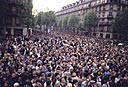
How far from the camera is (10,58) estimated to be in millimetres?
16203

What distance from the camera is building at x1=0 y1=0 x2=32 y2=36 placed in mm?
52812

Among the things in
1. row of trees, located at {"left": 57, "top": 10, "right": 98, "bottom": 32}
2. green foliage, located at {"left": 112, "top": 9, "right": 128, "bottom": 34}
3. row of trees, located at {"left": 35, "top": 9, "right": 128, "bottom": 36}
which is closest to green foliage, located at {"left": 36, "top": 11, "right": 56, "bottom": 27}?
row of trees, located at {"left": 35, "top": 9, "right": 128, "bottom": 36}

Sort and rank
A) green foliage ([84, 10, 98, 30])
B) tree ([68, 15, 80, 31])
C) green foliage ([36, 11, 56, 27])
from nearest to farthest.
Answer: green foliage ([84, 10, 98, 30]) < tree ([68, 15, 80, 31]) < green foliage ([36, 11, 56, 27])

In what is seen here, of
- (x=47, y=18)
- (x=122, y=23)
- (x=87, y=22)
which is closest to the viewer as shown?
(x=122, y=23)

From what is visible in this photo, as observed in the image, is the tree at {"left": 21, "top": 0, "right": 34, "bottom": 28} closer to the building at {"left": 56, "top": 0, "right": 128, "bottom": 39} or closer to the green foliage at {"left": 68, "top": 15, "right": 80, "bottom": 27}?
the building at {"left": 56, "top": 0, "right": 128, "bottom": 39}

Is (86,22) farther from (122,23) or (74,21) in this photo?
(122,23)

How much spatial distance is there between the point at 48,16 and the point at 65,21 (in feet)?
27.9

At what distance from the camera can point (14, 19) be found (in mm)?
55375

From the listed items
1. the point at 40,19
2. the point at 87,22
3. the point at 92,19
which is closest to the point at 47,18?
the point at 40,19

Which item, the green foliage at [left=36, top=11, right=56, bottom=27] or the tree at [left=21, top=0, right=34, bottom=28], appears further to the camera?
the green foliage at [left=36, top=11, right=56, bottom=27]

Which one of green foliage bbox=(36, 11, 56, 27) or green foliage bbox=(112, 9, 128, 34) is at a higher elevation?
green foliage bbox=(36, 11, 56, 27)

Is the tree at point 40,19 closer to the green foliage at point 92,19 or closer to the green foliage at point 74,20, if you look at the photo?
the green foliage at point 74,20

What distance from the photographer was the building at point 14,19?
173ft

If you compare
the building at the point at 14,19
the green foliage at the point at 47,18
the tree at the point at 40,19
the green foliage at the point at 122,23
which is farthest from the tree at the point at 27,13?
the green foliage at the point at 47,18
